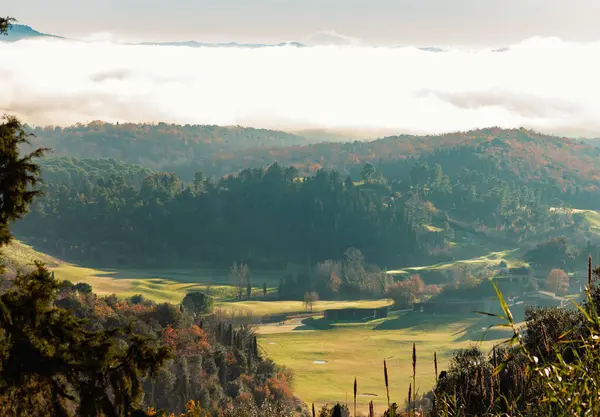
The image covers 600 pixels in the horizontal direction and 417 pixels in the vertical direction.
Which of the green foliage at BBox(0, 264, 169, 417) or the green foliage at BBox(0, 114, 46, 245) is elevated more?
the green foliage at BBox(0, 114, 46, 245)

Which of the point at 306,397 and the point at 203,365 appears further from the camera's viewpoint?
the point at 306,397

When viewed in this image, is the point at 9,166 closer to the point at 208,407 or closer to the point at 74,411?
the point at 74,411

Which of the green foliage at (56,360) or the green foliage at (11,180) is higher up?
the green foliage at (11,180)

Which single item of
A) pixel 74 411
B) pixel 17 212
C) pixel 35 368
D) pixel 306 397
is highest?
pixel 17 212

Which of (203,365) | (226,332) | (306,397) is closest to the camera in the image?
(203,365)

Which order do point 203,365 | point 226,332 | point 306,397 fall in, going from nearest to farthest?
point 203,365 < point 226,332 < point 306,397

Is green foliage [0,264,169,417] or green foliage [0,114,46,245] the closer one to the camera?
green foliage [0,264,169,417]

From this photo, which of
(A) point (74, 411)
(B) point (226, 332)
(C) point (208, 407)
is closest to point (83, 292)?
(B) point (226, 332)

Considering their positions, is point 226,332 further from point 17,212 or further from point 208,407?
point 17,212

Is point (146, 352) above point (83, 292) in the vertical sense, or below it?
above

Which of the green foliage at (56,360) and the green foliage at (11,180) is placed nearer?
the green foliage at (56,360)

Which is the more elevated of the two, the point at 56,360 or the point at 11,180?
the point at 11,180
